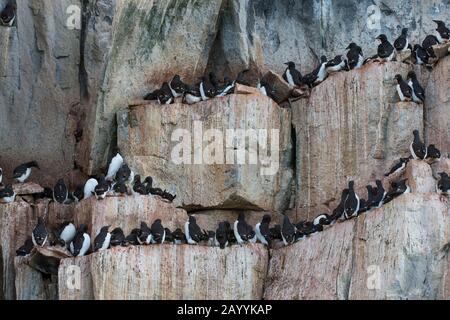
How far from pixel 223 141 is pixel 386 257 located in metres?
4.71

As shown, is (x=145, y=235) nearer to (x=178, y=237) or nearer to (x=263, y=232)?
(x=178, y=237)

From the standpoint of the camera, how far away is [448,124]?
2994 centimetres

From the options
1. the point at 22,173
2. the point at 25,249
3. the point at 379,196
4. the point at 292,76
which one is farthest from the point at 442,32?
the point at 25,249

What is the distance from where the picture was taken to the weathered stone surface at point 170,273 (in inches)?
1081

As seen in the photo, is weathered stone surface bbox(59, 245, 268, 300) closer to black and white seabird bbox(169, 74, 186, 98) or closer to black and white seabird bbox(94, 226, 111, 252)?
black and white seabird bbox(94, 226, 111, 252)

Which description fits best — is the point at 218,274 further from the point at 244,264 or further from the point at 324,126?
the point at 324,126

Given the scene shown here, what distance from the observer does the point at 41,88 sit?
3177 centimetres

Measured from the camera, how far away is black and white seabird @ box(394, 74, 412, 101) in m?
29.7

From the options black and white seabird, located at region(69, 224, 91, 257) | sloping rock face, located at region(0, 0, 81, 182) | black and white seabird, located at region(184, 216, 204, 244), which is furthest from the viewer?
sloping rock face, located at region(0, 0, 81, 182)

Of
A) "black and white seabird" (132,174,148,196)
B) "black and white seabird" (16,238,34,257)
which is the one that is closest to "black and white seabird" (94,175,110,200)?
"black and white seabird" (132,174,148,196)

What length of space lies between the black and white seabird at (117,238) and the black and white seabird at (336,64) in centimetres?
553

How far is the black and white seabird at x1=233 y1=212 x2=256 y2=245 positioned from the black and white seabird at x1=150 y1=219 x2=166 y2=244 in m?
1.33

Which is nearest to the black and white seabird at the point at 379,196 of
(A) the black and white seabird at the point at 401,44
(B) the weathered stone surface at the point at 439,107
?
(B) the weathered stone surface at the point at 439,107
